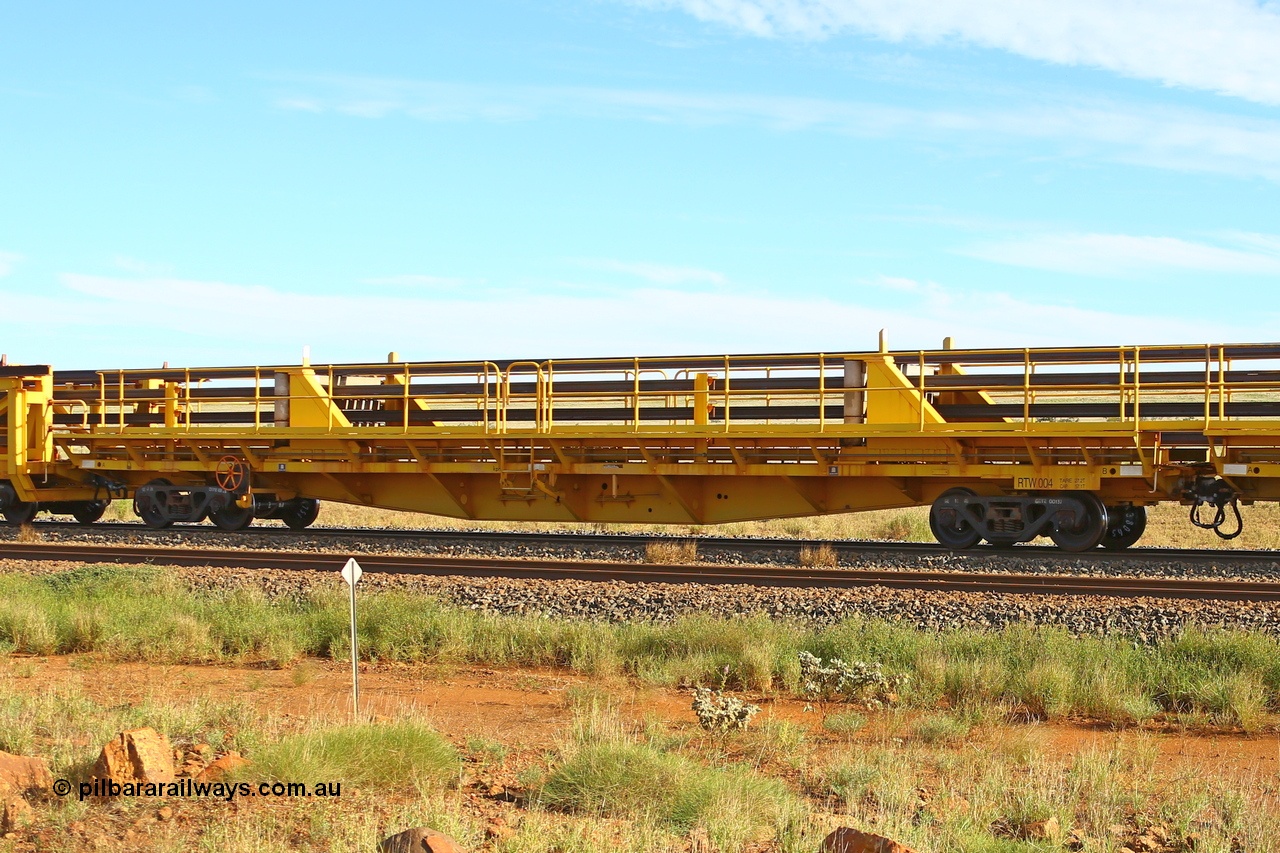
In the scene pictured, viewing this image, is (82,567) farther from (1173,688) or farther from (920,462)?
(1173,688)

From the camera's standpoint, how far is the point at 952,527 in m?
17.1

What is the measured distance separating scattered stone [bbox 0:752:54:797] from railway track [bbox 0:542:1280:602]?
8698 millimetres

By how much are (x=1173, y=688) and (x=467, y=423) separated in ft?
43.5

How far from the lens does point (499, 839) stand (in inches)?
234

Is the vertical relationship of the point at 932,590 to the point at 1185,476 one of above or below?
below

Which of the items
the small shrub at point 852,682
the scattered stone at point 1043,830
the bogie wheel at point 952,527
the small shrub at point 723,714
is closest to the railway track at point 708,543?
the bogie wheel at point 952,527

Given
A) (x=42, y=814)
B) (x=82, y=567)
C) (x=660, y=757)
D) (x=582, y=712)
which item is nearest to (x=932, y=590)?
(x=582, y=712)

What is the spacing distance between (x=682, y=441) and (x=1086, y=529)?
5.92 m

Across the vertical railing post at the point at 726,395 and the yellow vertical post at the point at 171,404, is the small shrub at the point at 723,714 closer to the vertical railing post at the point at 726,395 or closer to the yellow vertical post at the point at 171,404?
the vertical railing post at the point at 726,395

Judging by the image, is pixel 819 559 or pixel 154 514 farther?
pixel 154 514

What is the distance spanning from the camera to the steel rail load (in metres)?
15.7

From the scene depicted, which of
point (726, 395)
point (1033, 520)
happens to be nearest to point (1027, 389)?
point (1033, 520)

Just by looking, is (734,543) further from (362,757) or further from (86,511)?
(86,511)

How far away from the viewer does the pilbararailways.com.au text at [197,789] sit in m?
6.39
